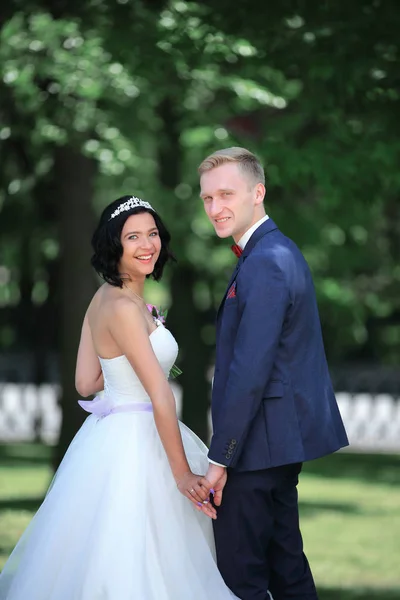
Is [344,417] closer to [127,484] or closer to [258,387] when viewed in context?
[127,484]

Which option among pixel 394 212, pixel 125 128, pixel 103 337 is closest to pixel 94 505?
pixel 103 337

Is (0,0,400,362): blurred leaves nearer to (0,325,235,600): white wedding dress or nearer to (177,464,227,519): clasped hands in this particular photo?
(0,325,235,600): white wedding dress

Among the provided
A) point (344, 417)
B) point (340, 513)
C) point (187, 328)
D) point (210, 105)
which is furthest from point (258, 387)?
point (344, 417)

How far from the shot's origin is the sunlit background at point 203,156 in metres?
9.30

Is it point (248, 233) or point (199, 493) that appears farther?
point (248, 233)

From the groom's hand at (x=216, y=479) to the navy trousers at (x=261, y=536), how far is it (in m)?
0.06

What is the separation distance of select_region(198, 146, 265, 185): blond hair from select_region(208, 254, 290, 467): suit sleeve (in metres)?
0.50

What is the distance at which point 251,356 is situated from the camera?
5812mm

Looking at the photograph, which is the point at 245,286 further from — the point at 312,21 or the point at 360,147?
the point at 360,147

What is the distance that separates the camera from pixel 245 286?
19.4 feet

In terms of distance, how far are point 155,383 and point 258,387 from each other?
558 mm

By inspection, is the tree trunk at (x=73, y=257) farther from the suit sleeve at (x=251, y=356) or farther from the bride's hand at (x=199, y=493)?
the suit sleeve at (x=251, y=356)

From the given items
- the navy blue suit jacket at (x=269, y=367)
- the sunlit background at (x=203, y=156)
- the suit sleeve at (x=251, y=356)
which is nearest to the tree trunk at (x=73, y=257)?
the sunlit background at (x=203, y=156)

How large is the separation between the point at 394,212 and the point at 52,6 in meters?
15.0
